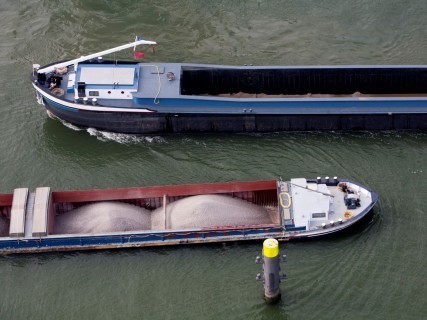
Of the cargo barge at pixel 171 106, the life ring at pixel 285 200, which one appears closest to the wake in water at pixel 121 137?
the cargo barge at pixel 171 106

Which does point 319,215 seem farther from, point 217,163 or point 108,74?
point 108,74

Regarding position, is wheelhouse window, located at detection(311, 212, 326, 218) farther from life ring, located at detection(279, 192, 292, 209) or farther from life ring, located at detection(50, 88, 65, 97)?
life ring, located at detection(50, 88, 65, 97)

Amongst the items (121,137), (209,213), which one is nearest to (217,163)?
(209,213)

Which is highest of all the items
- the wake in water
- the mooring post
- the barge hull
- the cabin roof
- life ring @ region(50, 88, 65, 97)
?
the cabin roof

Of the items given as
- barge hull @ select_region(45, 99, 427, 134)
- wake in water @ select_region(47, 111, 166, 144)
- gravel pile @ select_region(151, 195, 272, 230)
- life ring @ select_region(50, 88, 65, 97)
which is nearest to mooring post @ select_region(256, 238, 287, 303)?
gravel pile @ select_region(151, 195, 272, 230)

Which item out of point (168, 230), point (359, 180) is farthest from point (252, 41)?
point (168, 230)

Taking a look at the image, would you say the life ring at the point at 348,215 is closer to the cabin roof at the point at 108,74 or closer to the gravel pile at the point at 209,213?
the gravel pile at the point at 209,213
